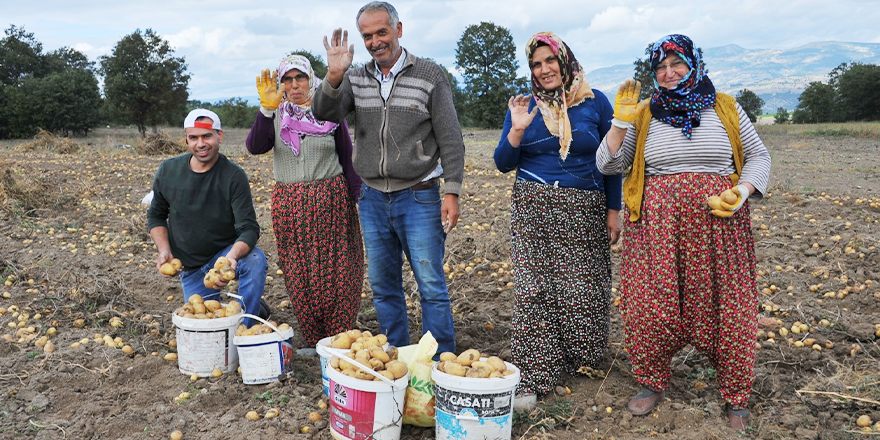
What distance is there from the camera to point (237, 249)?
3844mm

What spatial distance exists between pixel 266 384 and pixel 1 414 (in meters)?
1.31

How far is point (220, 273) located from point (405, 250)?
106cm

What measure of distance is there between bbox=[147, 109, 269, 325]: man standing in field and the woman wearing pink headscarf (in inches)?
9.8

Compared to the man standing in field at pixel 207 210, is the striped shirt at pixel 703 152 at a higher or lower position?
higher

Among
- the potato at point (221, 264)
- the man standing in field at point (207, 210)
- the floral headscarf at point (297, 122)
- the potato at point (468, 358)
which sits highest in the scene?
the floral headscarf at point (297, 122)

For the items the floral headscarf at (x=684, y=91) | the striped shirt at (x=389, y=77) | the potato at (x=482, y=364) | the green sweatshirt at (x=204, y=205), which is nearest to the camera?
the potato at (x=482, y=364)

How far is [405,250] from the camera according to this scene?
→ 3.57 meters

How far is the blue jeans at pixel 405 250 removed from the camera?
3406 mm

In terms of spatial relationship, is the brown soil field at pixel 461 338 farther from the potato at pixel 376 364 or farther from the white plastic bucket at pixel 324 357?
the potato at pixel 376 364

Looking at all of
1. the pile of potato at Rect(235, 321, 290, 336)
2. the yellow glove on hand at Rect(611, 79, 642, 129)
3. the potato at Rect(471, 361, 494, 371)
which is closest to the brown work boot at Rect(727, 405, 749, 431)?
the potato at Rect(471, 361, 494, 371)

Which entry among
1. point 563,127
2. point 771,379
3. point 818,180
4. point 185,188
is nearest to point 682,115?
point 563,127

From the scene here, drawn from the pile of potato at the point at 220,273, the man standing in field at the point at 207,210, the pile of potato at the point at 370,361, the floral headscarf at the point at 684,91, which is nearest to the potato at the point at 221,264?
the pile of potato at the point at 220,273

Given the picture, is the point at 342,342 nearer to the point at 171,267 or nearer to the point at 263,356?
the point at 263,356

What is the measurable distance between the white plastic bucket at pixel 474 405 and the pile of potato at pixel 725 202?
44.0 inches
